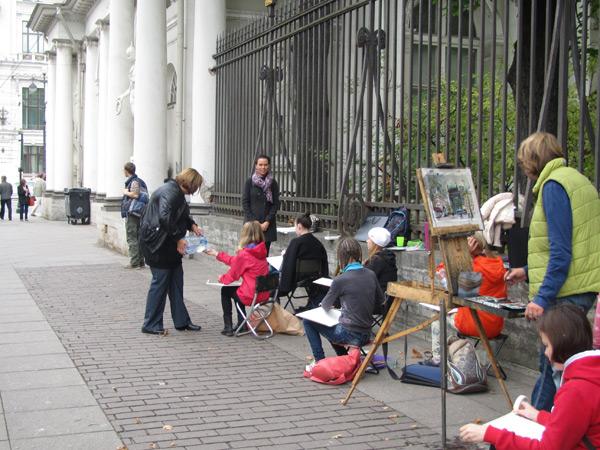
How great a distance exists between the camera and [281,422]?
18.1 feet

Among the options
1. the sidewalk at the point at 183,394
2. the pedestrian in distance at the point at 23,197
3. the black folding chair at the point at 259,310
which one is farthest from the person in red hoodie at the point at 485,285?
the pedestrian in distance at the point at 23,197

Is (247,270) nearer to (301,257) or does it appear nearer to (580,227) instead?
(301,257)

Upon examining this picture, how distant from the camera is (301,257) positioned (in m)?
8.64

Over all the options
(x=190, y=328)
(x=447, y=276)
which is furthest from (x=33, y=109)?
(x=447, y=276)

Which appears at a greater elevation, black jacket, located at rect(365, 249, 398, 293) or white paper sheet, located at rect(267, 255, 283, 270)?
black jacket, located at rect(365, 249, 398, 293)

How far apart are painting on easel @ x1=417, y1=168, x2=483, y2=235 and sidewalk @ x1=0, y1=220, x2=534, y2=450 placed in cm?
132

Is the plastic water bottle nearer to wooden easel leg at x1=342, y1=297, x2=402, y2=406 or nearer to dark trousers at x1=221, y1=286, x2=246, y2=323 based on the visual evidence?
dark trousers at x1=221, y1=286, x2=246, y2=323

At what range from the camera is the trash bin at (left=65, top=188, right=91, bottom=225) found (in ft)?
88.8

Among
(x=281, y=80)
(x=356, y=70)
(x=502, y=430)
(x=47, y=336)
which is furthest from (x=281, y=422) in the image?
(x=281, y=80)

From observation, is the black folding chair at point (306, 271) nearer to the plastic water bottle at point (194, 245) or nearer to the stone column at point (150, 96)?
the plastic water bottle at point (194, 245)

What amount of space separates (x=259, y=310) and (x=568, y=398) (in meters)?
5.36

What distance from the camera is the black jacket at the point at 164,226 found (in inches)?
325

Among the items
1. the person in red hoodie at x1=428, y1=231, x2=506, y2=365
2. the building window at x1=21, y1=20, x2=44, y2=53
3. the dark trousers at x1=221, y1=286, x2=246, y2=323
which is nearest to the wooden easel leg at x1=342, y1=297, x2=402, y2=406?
the person in red hoodie at x1=428, y1=231, x2=506, y2=365

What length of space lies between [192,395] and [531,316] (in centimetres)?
276
